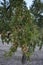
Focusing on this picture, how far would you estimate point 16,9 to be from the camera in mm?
2113

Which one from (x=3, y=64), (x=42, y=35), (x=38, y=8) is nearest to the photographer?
(x=42, y=35)

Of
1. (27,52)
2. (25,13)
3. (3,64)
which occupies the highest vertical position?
(25,13)

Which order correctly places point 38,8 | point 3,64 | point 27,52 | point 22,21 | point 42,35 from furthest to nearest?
point 3,64 → point 38,8 → point 42,35 → point 22,21 → point 27,52

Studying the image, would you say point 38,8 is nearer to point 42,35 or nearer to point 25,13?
point 42,35

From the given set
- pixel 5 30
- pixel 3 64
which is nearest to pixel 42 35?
pixel 5 30

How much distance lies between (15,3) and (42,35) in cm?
51

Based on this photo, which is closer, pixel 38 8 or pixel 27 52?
pixel 27 52

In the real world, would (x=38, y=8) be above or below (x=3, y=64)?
above

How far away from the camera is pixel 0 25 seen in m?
2.40

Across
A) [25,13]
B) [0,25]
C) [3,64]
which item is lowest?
[3,64]

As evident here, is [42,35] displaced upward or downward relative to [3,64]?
upward

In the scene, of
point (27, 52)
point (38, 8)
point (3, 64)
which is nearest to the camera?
point (27, 52)

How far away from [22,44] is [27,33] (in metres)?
0.11

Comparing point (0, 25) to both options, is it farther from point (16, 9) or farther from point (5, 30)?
point (16, 9)
